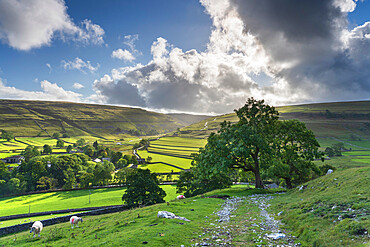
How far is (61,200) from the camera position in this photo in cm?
6372

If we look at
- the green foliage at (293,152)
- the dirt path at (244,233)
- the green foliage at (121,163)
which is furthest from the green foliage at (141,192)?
the green foliage at (121,163)

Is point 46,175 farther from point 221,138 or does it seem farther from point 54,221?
point 221,138

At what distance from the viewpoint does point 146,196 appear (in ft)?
138

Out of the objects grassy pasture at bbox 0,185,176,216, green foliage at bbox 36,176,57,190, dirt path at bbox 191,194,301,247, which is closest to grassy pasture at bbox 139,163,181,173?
grassy pasture at bbox 0,185,176,216

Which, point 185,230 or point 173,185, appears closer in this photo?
point 185,230

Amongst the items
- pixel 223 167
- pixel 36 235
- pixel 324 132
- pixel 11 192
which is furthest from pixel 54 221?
pixel 324 132

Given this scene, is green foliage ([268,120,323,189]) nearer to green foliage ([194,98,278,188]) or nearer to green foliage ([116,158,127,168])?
green foliage ([194,98,278,188])

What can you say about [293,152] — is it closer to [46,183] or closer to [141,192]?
[141,192]

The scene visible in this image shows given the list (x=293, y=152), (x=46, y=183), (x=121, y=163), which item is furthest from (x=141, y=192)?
(x=121, y=163)

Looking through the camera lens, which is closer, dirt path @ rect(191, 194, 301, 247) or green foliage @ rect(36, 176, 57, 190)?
dirt path @ rect(191, 194, 301, 247)

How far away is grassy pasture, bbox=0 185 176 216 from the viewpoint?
5422 cm

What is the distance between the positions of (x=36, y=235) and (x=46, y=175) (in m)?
85.7

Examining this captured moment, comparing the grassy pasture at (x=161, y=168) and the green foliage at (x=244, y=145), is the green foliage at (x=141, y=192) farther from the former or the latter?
the grassy pasture at (x=161, y=168)

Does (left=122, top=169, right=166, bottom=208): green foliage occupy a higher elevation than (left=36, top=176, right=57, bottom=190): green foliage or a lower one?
higher
